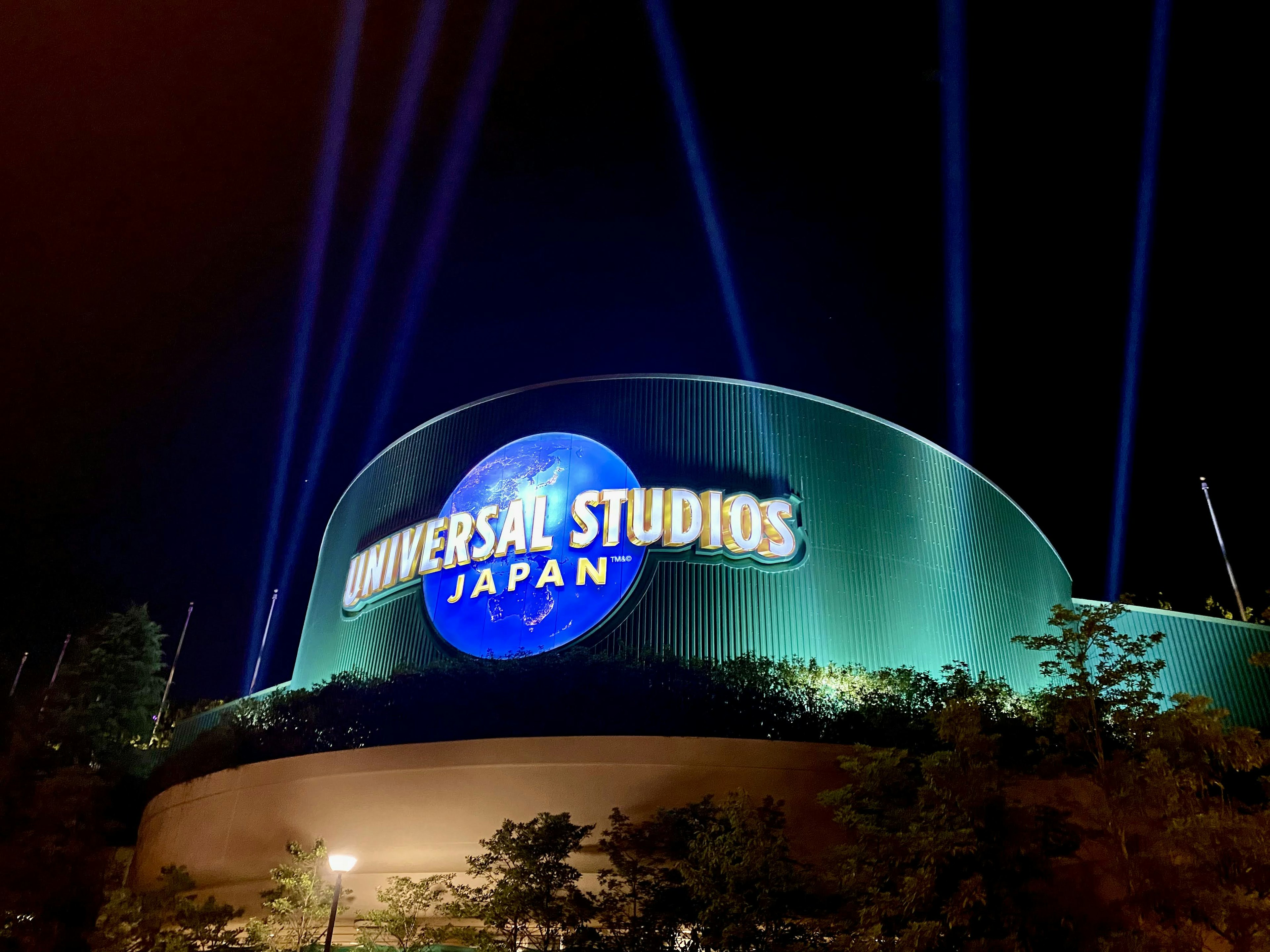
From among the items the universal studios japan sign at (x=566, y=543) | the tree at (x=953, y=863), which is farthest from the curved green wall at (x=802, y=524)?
the tree at (x=953, y=863)

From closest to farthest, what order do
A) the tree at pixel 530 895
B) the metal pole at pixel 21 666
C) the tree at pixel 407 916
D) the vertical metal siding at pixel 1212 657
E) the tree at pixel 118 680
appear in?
1. the tree at pixel 530 895
2. the tree at pixel 407 916
3. the vertical metal siding at pixel 1212 657
4. the tree at pixel 118 680
5. the metal pole at pixel 21 666

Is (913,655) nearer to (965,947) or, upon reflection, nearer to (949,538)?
(949,538)

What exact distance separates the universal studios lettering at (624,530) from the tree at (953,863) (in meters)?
7.93

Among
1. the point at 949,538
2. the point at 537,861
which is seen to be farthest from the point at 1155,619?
the point at 537,861

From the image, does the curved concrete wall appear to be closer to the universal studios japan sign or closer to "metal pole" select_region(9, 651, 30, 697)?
the universal studios japan sign

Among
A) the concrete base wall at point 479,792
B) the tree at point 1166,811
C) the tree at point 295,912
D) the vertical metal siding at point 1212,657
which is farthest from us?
the vertical metal siding at point 1212,657

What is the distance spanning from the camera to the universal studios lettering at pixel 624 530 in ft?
66.0

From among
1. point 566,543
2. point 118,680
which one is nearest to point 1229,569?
point 566,543

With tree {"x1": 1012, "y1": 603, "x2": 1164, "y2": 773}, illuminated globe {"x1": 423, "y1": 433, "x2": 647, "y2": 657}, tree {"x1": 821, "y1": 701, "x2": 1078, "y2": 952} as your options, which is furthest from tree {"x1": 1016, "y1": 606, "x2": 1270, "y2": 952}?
illuminated globe {"x1": 423, "y1": 433, "x2": 647, "y2": 657}

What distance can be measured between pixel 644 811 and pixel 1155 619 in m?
15.9

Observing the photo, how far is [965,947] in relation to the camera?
10.8m

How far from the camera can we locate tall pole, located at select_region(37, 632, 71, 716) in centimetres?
3144

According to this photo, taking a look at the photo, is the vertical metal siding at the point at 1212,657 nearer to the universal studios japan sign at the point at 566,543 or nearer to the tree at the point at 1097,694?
the tree at the point at 1097,694

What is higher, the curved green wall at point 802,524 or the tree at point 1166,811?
the curved green wall at point 802,524
